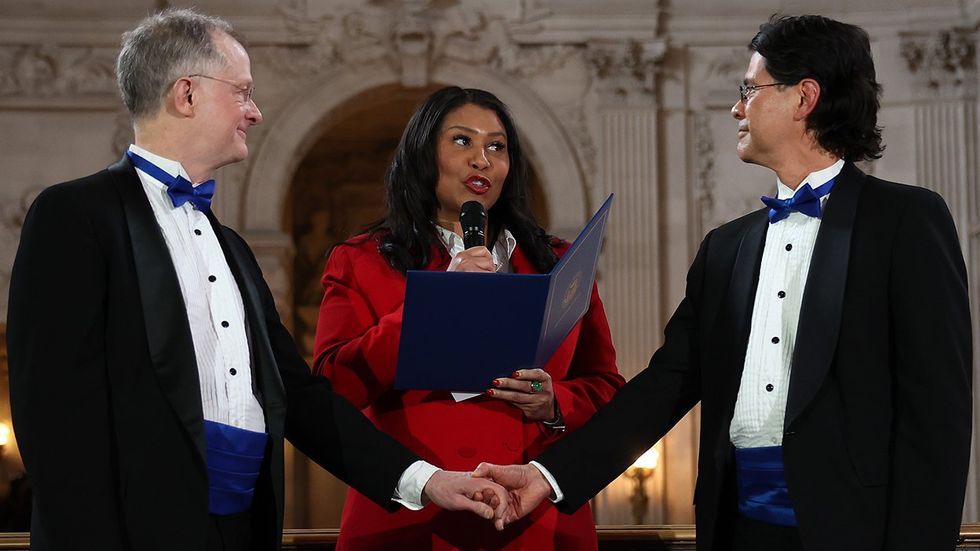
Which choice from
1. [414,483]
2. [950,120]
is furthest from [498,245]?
[950,120]

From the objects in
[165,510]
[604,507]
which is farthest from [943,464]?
[604,507]

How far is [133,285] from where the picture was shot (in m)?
2.22

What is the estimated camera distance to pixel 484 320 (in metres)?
2.61

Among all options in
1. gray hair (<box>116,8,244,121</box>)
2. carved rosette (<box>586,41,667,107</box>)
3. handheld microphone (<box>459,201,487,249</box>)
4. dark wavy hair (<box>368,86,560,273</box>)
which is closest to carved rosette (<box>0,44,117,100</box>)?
carved rosette (<box>586,41,667,107</box>)

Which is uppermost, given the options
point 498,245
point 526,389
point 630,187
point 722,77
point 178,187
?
point 722,77

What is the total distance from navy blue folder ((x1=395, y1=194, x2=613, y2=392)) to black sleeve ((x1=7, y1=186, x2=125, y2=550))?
0.67 metres

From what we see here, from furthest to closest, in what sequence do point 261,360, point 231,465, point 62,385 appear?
point 261,360 → point 231,465 → point 62,385

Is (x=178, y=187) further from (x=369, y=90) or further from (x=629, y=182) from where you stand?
(x=369, y=90)

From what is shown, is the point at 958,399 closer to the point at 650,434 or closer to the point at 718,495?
the point at 718,495

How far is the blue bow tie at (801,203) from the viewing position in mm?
2617

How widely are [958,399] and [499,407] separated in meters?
1.08

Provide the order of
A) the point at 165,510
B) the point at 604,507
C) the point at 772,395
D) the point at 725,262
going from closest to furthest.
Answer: the point at 165,510
the point at 772,395
the point at 725,262
the point at 604,507

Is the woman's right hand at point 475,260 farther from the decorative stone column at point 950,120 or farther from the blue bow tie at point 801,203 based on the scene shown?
Result: the decorative stone column at point 950,120

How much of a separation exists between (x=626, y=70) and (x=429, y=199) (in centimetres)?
771
